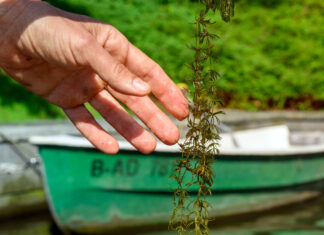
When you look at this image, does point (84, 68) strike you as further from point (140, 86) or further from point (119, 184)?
point (119, 184)

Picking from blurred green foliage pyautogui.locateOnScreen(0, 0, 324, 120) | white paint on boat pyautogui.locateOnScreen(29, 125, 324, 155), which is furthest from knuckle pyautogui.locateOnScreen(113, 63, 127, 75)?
blurred green foliage pyautogui.locateOnScreen(0, 0, 324, 120)

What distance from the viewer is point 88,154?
14.9ft

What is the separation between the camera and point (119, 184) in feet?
15.9

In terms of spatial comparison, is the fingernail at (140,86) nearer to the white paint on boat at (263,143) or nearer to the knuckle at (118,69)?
the knuckle at (118,69)

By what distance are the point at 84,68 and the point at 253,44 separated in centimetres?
784

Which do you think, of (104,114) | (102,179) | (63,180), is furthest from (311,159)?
(104,114)

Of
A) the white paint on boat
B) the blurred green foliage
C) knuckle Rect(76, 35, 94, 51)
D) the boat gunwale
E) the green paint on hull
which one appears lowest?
the green paint on hull

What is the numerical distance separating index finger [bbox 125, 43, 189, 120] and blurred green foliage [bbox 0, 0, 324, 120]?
21.5 ft

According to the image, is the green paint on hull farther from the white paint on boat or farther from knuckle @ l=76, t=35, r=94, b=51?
knuckle @ l=76, t=35, r=94, b=51

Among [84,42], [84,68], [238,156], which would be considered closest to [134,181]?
[238,156]

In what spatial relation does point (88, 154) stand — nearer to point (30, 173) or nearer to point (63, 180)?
point (63, 180)

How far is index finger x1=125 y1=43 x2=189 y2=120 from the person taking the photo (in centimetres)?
143

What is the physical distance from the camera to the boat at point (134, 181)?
4.62m

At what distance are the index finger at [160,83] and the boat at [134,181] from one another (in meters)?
2.87
